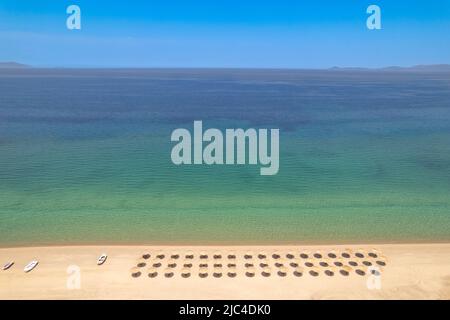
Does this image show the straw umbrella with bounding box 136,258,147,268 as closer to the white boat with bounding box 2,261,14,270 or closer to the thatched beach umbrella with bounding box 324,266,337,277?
the white boat with bounding box 2,261,14,270

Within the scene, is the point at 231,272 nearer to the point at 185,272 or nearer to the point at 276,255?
the point at 185,272

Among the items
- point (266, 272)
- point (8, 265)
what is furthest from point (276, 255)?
point (8, 265)

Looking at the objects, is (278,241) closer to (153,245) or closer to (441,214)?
(153,245)

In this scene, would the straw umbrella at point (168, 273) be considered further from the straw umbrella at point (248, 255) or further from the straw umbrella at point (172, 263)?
the straw umbrella at point (248, 255)

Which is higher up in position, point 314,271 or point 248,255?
point 248,255

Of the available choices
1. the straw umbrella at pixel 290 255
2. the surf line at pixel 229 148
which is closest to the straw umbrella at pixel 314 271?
the straw umbrella at pixel 290 255
